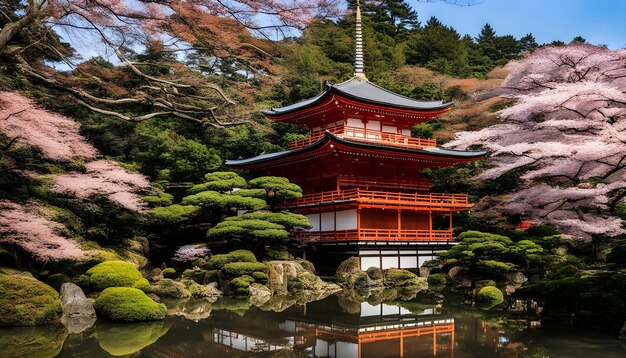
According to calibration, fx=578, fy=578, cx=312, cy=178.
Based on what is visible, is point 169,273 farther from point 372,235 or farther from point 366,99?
point 366,99

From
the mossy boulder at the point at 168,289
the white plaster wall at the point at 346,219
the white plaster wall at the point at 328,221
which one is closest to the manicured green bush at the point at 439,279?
the white plaster wall at the point at 346,219

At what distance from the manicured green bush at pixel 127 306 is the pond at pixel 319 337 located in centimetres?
27

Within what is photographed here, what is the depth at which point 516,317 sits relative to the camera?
1275 centimetres

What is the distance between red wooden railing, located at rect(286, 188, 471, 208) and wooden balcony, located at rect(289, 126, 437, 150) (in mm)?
2432

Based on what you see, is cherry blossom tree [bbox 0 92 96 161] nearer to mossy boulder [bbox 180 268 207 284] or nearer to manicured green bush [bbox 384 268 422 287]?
mossy boulder [bbox 180 268 207 284]

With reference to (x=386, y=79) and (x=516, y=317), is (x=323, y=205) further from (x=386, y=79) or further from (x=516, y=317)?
(x=386, y=79)

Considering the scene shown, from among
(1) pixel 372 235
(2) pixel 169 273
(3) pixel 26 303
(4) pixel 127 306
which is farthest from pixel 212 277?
(3) pixel 26 303

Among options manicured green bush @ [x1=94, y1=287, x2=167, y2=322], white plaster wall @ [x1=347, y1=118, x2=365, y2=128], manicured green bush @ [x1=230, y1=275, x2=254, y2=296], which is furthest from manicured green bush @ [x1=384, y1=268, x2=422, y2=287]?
manicured green bush @ [x1=94, y1=287, x2=167, y2=322]

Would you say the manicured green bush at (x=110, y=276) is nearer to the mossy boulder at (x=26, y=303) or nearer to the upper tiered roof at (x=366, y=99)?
the mossy boulder at (x=26, y=303)

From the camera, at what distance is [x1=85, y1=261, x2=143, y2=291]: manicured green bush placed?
13.5 metres

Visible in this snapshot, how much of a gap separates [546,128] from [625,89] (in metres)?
2.52

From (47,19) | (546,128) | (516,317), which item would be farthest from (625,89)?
(47,19)

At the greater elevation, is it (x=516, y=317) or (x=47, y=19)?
(x=47, y=19)

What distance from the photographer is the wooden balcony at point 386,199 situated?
77.2 ft
